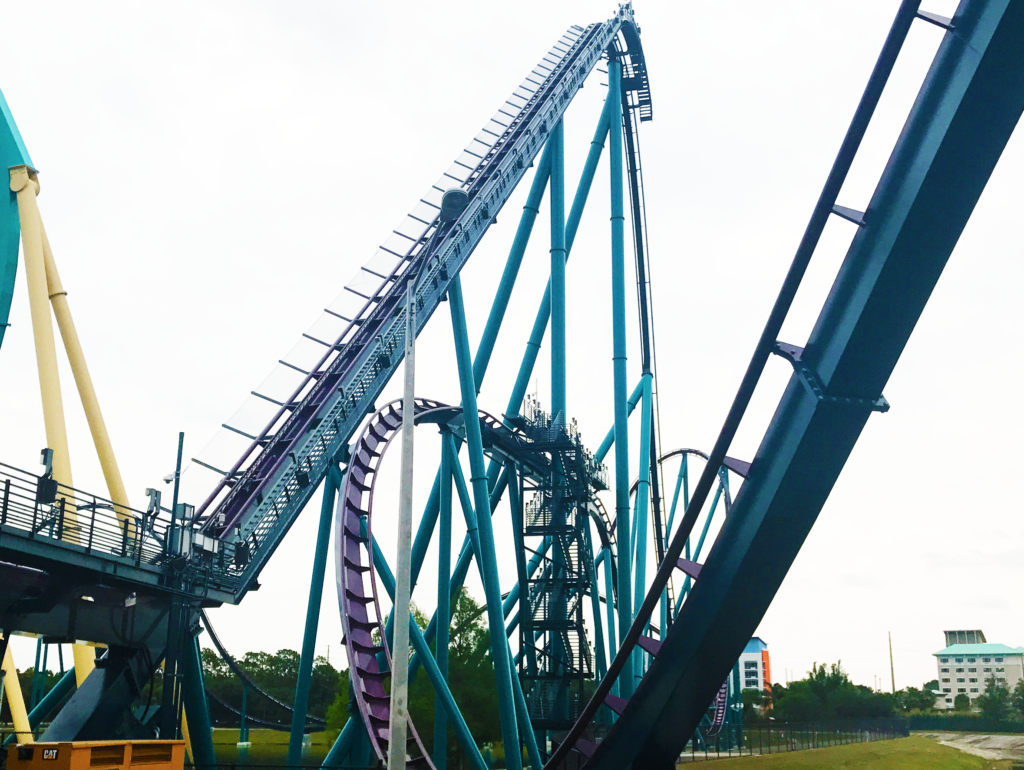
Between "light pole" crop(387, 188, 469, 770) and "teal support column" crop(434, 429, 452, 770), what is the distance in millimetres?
8232

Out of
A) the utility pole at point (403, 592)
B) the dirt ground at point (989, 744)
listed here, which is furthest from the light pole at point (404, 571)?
the dirt ground at point (989, 744)

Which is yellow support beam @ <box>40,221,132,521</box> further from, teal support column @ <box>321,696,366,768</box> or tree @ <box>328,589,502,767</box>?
tree @ <box>328,589,502,767</box>

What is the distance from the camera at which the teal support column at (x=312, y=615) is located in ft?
49.2

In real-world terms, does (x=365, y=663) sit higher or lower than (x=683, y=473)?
lower

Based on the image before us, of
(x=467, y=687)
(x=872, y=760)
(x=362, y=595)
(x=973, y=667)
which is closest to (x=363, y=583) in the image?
(x=362, y=595)

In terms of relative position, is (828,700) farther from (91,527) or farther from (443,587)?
(91,527)

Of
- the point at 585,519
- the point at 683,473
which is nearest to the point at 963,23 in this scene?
the point at 585,519

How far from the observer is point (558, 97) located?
20.8 metres

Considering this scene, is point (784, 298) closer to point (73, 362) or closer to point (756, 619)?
point (756, 619)

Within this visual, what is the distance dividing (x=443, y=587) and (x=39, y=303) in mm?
8139

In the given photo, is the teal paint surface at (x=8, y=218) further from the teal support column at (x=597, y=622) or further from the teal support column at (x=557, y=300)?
the teal support column at (x=597, y=622)

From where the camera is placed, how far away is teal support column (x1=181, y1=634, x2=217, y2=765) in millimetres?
13258

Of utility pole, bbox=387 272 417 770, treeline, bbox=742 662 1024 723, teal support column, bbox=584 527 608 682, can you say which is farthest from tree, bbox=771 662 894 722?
utility pole, bbox=387 272 417 770

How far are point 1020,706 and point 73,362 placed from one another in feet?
273
